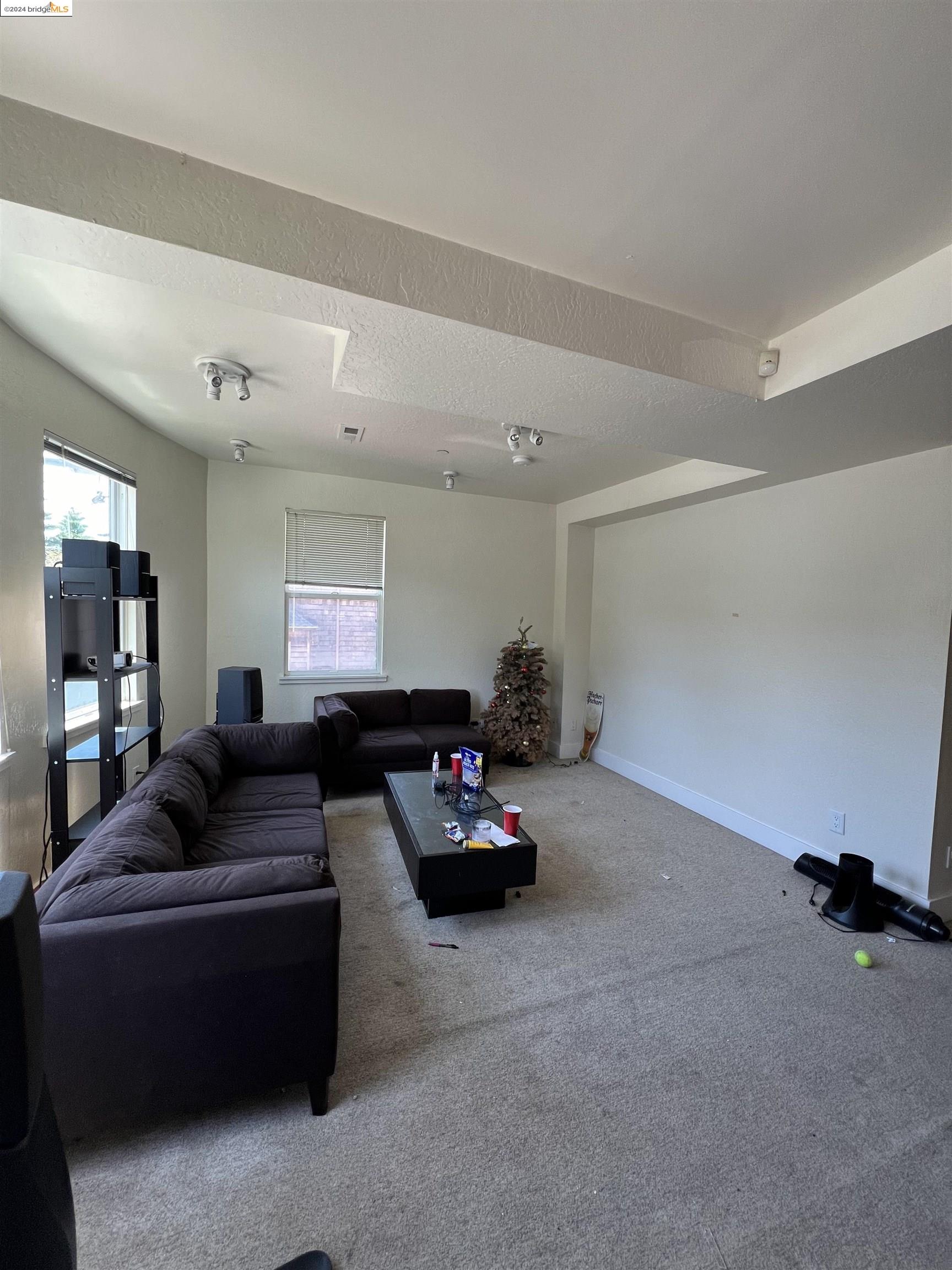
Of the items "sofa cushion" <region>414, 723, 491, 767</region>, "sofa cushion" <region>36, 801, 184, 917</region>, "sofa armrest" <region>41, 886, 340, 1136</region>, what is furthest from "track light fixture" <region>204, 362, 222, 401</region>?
"sofa cushion" <region>414, 723, 491, 767</region>

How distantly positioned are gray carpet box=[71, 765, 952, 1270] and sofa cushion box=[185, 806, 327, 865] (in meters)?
0.45

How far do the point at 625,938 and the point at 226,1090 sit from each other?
176 cm

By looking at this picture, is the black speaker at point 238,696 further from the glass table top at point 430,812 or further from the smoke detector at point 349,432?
the smoke detector at point 349,432

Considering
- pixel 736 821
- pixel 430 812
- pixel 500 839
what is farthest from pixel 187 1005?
pixel 736 821

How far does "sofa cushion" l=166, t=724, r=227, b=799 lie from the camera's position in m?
2.79

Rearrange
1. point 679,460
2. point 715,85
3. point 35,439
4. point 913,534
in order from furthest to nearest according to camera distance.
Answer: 1. point 679,460
2. point 913,534
3. point 35,439
4. point 715,85

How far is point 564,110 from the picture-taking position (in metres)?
1.19

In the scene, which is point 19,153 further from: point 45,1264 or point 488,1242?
point 488,1242

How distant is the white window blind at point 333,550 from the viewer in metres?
4.63

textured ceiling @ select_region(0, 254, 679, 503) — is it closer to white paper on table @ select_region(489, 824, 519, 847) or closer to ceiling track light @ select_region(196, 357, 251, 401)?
ceiling track light @ select_region(196, 357, 251, 401)

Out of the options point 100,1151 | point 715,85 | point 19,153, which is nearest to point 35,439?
point 19,153

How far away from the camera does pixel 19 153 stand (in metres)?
1.23

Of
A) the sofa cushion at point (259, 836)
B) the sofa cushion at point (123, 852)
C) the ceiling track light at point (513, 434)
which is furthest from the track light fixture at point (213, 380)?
the sofa cushion at point (259, 836)

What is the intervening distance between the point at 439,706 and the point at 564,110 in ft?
14.2
